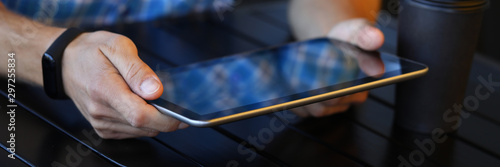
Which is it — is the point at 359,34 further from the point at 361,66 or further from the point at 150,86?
the point at 150,86

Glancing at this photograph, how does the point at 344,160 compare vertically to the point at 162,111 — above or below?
below

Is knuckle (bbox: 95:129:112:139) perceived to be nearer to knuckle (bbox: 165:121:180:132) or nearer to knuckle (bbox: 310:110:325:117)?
knuckle (bbox: 165:121:180:132)

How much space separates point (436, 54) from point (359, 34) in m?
0.16

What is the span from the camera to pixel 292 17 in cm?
120

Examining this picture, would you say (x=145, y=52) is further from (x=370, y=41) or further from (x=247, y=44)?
(x=370, y=41)

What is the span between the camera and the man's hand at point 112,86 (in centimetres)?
71

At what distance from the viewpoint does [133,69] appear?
0.74 meters

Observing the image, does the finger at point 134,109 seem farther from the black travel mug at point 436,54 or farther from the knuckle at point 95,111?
the black travel mug at point 436,54

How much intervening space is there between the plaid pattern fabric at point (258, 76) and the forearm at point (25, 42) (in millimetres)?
209

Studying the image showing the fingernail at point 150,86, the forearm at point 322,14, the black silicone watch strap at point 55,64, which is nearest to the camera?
the fingernail at point 150,86

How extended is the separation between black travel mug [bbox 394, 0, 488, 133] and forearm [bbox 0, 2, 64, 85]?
1.62 feet

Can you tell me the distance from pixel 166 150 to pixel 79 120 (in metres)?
0.15

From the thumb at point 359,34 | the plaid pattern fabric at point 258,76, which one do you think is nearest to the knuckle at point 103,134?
the plaid pattern fabric at point 258,76

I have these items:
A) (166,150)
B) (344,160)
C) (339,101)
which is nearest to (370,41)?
(339,101)
